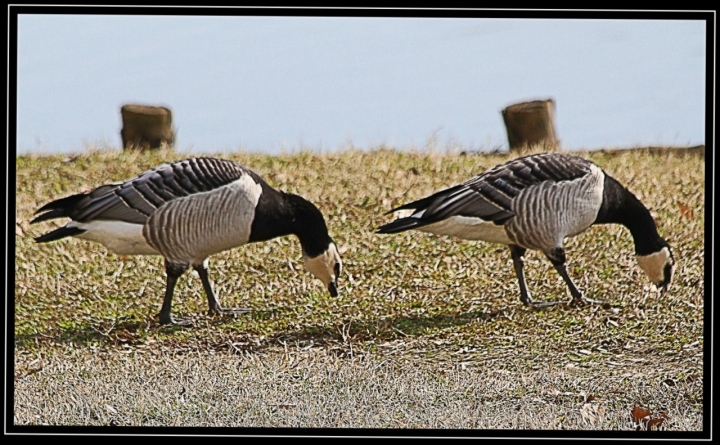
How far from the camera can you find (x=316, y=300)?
5.13 metres

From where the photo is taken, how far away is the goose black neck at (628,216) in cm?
515

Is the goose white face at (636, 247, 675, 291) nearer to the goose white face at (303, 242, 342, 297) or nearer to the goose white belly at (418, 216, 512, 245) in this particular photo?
the goose white belly at (418, 216, 512, 245)

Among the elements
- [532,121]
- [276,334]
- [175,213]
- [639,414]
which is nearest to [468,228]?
[532,121]

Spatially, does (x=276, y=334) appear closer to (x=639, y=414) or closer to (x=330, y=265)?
(x=330, y=265)

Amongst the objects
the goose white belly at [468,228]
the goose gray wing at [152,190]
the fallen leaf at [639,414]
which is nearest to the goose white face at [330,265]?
the goose white belly at [468,228]

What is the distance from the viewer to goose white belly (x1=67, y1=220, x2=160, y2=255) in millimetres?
4969

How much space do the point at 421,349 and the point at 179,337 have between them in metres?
1.29

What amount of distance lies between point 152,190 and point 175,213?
0.17 m

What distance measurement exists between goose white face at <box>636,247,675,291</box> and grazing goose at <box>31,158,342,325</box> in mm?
2054

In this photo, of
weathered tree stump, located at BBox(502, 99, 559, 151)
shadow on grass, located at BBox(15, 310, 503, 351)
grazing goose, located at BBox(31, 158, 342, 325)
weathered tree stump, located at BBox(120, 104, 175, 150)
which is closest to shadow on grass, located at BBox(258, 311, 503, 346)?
shadow on grass, located at BBox(15, 310, 503, 351)

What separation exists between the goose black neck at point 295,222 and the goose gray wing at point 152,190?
25cm

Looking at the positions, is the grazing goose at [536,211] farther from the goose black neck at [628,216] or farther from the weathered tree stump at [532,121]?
the weathered tree stump at [532,121]
